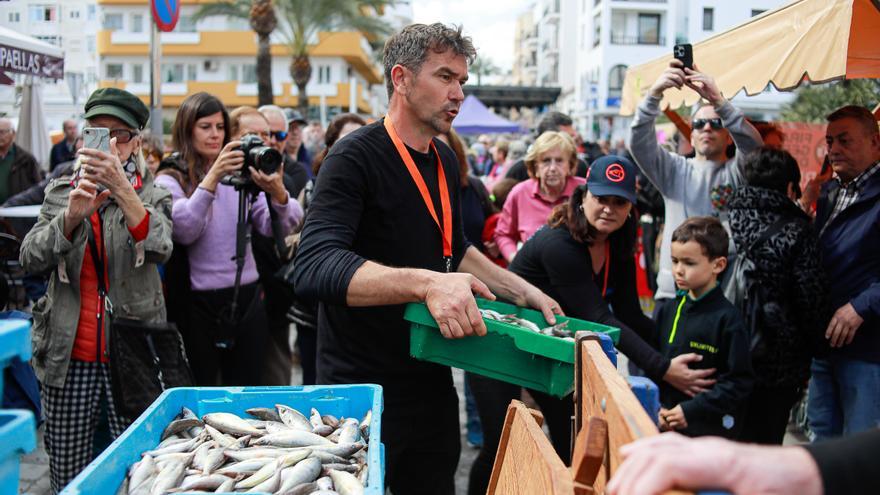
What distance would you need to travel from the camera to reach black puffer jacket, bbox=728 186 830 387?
3750 millimetres

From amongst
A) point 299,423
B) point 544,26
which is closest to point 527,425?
point 299,423

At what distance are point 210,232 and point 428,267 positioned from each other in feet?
5.91

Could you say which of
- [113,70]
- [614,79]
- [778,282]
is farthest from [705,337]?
[614,79]

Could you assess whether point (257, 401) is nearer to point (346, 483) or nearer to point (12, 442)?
point (346, 483)

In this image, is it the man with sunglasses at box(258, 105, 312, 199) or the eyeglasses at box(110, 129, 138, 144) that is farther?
the man with sunglasses at box(258, 105, 312, 199)

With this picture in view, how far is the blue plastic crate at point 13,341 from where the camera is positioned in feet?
4.48

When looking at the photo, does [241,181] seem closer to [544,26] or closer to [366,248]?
[366,248]

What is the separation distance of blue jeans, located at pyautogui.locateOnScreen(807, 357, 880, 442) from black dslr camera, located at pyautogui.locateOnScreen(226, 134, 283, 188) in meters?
3.21

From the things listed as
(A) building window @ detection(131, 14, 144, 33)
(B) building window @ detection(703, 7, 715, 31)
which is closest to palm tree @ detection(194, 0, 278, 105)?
(A) building window @ detection(131, 14, 144, 33)

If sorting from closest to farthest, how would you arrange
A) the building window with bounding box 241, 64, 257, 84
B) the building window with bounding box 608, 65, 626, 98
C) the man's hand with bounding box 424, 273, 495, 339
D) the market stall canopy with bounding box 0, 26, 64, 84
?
the man's hand with bounding box 424, 273, 495, 339 → the market stall canopy with bounding box 0, 26, 64, 84 → the building window with bounding box 241, 64, 257, 84 → the building window with bounding box 608, 65, 626, 98

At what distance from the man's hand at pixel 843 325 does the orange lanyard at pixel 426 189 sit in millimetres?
2116

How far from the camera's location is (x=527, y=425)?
1902 mm

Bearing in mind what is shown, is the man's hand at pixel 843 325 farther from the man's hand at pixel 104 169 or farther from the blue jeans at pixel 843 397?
the man's hand at pixel 104 169

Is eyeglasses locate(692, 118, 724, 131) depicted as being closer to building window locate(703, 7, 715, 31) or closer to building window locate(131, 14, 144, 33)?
building window locate(131, 14, 144, 33)
